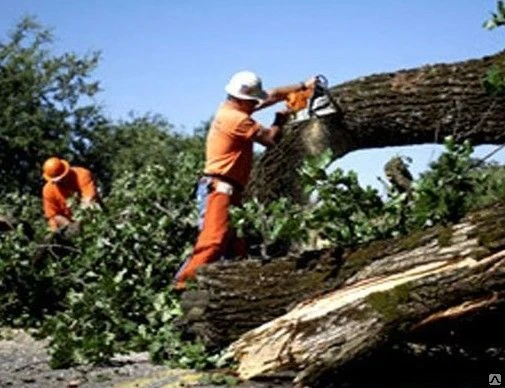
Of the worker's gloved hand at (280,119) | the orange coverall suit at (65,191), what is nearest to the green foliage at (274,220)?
the worker's gloved hand at (280,119)

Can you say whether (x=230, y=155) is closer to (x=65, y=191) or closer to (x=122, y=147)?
(x=65, y=191)

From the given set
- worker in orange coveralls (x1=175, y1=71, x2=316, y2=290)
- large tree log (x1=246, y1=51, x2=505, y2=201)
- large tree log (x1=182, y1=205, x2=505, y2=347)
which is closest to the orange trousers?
worker in orange coveralls (x1=175, y1=71, x2=316, y2=290)

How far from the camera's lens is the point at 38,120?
2681 centimetres

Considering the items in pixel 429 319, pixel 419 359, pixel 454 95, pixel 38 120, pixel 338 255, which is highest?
pixel 38 120

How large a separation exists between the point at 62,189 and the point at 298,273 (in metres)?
5.06

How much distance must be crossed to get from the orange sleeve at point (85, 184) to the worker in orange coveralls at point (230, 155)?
9.10 ft

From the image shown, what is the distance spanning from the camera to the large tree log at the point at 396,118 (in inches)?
249

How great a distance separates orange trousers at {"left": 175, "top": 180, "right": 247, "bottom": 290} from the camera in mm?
6188

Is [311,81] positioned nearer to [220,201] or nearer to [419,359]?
[220,201]

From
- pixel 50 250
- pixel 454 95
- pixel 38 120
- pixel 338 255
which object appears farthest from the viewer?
pixel 38 120

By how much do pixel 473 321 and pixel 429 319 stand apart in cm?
26

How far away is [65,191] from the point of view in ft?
30.6

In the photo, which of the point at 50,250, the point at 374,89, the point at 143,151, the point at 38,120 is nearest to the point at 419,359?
Result: the point at 374,89

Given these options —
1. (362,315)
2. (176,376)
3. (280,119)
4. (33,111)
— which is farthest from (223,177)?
(33,111)
